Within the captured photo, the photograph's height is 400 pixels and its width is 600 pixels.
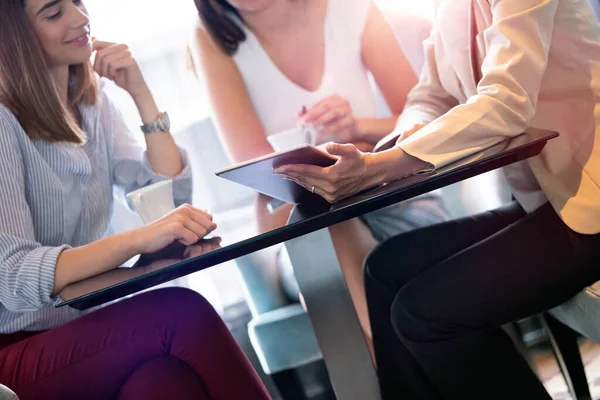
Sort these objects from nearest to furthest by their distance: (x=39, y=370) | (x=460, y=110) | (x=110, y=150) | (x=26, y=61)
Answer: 1. (x=460, y=110)
2. (x=39, y=370)
3. (x=26, y=61)
4. (x=110, y=150)

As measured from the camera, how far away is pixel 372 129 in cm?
172

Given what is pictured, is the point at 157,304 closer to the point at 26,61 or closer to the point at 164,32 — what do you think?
the point at 26,61

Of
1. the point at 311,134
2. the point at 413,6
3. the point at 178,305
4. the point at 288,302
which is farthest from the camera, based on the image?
the point at 413,6

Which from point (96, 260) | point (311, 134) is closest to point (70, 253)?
point (96, 260)

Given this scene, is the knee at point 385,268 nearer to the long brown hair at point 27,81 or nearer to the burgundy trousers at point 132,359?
the burgundy trousers at point 132,359

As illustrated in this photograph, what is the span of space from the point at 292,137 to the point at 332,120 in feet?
0.74

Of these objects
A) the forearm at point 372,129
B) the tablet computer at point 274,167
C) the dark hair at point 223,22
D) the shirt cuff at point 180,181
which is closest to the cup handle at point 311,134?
the forearm at point 372,129

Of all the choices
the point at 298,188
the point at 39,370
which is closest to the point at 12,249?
the point at 39,370

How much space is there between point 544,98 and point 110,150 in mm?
→ 939

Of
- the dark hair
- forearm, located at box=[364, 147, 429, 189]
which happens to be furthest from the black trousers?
the dark hair

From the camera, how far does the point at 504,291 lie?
1.01 m

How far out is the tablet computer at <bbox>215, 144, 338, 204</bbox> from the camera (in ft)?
2.81

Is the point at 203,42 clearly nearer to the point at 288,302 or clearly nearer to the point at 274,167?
the point at 288,302

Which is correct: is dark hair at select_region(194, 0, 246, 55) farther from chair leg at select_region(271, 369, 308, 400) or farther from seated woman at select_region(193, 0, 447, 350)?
chair leg at select_region(271, 369, 308, 400)
